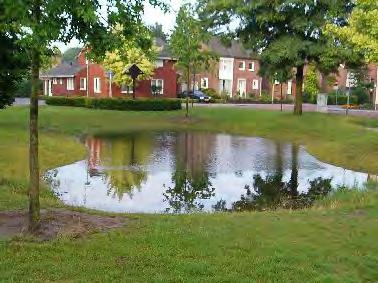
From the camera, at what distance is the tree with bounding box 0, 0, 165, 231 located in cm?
682

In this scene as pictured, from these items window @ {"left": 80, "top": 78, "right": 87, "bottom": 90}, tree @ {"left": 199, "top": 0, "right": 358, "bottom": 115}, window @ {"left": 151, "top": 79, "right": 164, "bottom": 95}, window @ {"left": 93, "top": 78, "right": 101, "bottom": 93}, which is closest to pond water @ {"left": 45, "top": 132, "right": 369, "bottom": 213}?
tree @ {"left": 199, "top": 0, "right": 358, "bottom": 115}

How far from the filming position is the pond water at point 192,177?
1420cm

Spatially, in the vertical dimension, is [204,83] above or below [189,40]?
below

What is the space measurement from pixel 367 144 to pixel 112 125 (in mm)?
17961

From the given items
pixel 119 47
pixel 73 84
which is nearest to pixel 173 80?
pixel 73 84

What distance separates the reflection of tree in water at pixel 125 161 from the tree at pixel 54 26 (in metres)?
6.24

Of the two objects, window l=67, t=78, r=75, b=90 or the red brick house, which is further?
window l=67, t=78, r=75, b=90

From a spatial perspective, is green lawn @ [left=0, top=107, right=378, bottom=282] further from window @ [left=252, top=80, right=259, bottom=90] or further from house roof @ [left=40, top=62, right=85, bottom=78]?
window @ [left=252, top=80, right=259, bottom=90]

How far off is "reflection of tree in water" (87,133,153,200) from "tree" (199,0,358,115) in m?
11.2

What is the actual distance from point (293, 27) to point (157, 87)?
24.6 m

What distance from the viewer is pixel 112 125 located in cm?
3706

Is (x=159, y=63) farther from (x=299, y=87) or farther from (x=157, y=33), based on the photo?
(x=157, y=33)

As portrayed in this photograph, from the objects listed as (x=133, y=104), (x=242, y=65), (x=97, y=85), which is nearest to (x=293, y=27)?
(x=133, y=104)

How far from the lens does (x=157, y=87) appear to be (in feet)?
189
